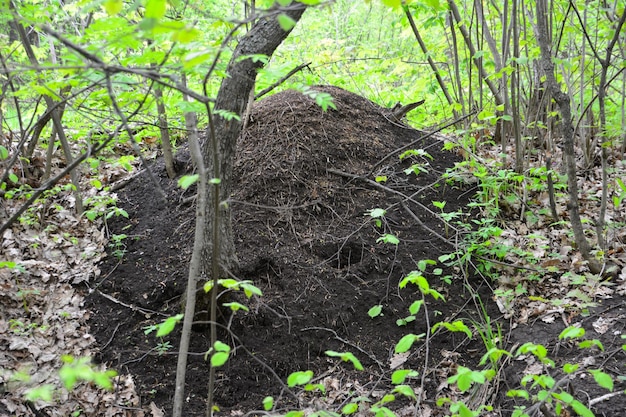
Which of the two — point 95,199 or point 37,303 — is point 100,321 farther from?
point 95,199

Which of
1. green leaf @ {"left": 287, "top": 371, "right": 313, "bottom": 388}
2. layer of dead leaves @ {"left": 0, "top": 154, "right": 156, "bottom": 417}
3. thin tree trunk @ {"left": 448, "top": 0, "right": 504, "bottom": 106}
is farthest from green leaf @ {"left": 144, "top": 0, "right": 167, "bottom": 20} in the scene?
thin tree trunk @ {"left": 448, "top": 0, "right": 504, "bottom": 106}

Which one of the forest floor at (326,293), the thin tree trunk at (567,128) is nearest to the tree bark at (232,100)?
the forest floor at (326,293)

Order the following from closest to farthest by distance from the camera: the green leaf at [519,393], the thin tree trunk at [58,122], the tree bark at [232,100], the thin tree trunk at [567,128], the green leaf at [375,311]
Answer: the green leaf at [519,393] < the green leaf at [375,311] < the tree bark at [232,100] < the thin tree trunk at [567,128] < the thin tree trunk at [58,122]

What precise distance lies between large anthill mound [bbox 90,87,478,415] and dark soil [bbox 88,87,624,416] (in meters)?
0.01

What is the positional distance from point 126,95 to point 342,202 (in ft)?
7.40

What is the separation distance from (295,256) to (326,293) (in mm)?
438

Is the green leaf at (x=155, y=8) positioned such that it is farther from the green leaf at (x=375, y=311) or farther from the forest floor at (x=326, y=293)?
the green leaf at (x=375, y=311)

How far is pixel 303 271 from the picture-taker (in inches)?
163

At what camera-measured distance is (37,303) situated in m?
4.04

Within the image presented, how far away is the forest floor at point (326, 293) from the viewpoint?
134 inches

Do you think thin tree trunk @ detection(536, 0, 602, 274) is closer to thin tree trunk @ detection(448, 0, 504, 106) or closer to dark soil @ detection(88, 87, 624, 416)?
dark soil @ detection(88, 87, 624, 416)

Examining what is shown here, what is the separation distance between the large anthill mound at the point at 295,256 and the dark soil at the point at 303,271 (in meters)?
0.01

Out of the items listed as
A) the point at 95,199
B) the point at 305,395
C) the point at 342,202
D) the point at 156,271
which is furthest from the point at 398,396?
the point at 95,199

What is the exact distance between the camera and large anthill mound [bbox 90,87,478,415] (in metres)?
A: 3.65
